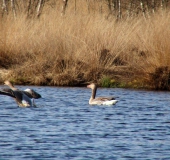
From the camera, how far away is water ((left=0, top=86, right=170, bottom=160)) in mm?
11297

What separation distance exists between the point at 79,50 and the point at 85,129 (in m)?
9.44

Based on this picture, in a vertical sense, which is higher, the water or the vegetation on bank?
the vegetation on bank

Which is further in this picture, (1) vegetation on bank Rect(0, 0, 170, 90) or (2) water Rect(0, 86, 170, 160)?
(1) vegetation on bank Rect(0, 0, 170, 90)

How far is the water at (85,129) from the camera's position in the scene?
11297 mm

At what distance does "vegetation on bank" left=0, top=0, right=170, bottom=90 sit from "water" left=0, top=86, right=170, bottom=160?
101 inches

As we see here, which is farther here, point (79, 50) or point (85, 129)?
point (79, 50)

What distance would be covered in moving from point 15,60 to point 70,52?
2.09 metres

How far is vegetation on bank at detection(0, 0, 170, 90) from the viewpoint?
2267cm

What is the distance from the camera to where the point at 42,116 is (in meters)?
15.7

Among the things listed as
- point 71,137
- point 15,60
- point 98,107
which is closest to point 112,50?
point 15,60

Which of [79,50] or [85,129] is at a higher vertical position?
[79,50]

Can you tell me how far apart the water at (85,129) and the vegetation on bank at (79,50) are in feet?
8.39

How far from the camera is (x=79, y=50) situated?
23.0 m

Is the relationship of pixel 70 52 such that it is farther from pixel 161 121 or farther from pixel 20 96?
pixel 161 121
